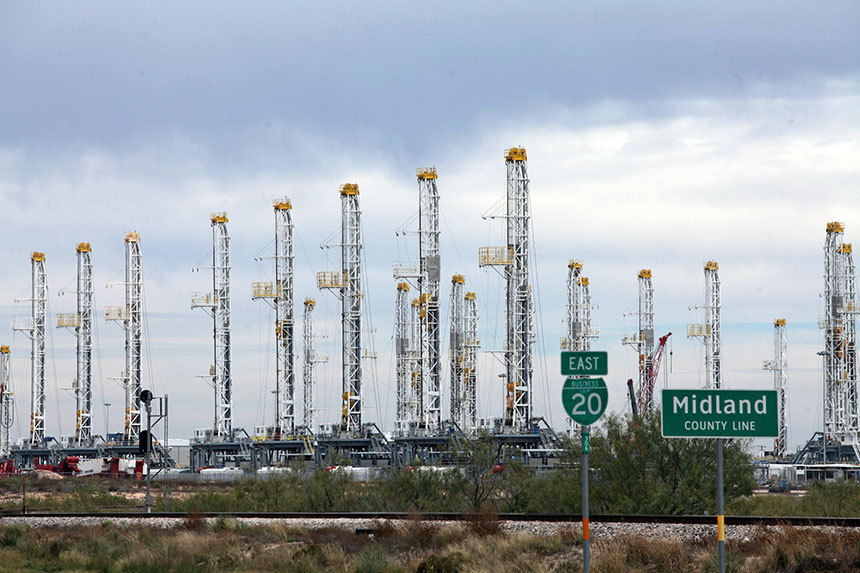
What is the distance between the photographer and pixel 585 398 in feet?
40.1

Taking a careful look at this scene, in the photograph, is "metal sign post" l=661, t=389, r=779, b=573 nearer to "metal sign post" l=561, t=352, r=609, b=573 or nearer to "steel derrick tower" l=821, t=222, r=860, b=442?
"metal sign post" l=561, t=352, r=609, b=573

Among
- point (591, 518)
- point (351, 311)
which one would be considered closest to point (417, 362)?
point (351, 311)

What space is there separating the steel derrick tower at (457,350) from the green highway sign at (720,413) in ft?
305

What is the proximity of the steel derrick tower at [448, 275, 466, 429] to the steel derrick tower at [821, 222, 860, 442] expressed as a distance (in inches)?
1369

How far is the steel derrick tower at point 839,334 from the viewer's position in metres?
96.1

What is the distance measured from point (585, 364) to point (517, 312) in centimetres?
6099

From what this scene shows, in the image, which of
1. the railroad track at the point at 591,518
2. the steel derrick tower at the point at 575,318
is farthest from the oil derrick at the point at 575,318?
the railroad track at the point at 591,518

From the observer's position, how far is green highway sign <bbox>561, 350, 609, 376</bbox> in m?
12.3

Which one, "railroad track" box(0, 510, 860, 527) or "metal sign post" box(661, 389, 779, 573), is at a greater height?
"metal sign post" box(661, 389, 779, 573)

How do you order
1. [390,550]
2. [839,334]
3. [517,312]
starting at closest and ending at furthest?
1. [390,550]
2. [517,312]
3. [839,334]

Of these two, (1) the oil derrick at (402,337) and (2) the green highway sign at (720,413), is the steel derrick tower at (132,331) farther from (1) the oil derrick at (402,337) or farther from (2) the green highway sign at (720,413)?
(2) the green highway sign at (720,413)

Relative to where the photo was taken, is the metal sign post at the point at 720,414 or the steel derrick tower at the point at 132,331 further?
the steel derrick tower at the point at 132,331

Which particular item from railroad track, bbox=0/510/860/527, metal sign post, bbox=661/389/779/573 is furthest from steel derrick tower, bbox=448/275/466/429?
metal sign post, bbox=661/389/779/573

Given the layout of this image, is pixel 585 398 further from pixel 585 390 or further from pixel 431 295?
pixel 431 295
